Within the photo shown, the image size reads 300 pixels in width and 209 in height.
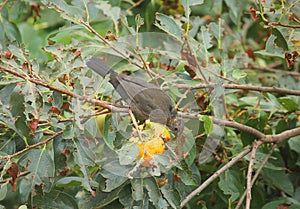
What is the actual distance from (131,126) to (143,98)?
6cm

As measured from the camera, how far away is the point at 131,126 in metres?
1.06

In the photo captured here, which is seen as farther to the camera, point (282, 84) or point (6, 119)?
point (282, 84)

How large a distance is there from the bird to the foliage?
0.07 ft

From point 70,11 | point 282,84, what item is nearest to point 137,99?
point 70,11

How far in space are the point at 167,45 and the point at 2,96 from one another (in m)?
0.46

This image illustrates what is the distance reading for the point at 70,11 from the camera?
1150mm

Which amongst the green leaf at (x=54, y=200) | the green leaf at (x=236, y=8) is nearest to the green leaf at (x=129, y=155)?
the green leaf at (x=54, y=200)

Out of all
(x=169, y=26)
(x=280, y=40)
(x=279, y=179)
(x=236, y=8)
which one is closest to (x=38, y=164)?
(x=169, y=26)

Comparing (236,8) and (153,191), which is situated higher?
(236,8)

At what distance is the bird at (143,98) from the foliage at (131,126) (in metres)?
0.02

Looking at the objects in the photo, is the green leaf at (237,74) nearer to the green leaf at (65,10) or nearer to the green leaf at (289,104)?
the green leaf at (289,104)

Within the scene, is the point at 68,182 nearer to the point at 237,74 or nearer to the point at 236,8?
the point at 237,74

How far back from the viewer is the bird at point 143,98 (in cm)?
106

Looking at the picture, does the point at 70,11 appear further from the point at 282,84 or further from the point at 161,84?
the point at 282,84
